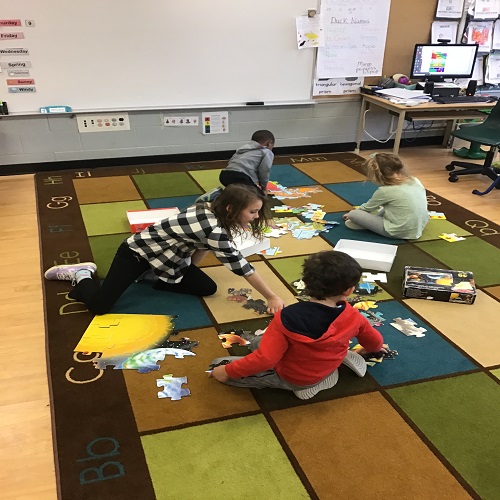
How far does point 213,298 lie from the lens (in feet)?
8.85

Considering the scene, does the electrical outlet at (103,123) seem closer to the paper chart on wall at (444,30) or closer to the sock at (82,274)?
the sock at (82,274)

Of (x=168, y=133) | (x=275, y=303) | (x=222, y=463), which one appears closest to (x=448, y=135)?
(x=168, y=133)

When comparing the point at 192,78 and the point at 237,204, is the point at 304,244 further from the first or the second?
the point at 192,78

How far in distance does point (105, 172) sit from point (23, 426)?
314cm

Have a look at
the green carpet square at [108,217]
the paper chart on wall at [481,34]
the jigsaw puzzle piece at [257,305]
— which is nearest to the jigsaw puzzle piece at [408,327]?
the jigsaw puzzle piece at [257,305]

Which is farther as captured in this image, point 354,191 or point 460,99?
point 460,99

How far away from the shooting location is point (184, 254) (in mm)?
2535

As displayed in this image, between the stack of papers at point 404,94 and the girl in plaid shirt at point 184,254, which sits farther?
the stack of papers at point 404,94

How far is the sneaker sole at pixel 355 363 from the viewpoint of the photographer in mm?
2111

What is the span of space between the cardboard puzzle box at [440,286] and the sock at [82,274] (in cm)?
172

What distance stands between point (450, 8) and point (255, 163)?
311 cm

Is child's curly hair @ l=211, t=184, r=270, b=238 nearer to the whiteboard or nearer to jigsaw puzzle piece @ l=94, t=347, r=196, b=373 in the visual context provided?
jigsaw puzzle piece @ l=94, t=347, r=196, b=373

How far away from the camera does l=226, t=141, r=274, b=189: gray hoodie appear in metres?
3.71

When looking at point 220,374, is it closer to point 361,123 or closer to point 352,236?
point 352,236
